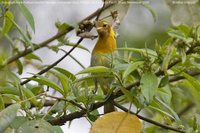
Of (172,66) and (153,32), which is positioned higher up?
(172,66)

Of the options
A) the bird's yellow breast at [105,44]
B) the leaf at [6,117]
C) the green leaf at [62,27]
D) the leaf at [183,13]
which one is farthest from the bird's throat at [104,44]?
the leaf at [6,117]

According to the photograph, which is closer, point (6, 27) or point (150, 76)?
point (150, 76)

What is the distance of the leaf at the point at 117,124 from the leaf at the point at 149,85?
0.10 metres

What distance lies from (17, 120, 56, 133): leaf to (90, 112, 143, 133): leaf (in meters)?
0.12

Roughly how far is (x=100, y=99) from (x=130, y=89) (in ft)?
0.33

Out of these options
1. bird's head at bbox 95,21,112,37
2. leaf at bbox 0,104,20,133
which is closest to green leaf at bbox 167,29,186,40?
leaf at bbox 0,104,20,133

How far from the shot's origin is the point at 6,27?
189 centimetres

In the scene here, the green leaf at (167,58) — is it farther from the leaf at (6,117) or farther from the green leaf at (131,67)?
the leaf at (6,117)

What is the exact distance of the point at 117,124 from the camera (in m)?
1.47

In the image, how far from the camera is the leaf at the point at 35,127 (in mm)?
1339

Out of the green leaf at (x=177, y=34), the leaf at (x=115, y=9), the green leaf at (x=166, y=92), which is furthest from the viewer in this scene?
the leaf at (x=115, y=9)

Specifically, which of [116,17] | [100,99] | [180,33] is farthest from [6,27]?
[180,33]

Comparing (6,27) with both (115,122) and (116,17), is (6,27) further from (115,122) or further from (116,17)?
(115,122)

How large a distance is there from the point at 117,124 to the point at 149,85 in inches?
5.3
